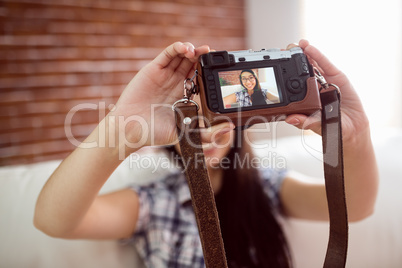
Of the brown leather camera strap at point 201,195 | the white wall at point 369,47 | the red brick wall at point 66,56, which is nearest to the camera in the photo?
the brown leather camera strap at point 201,195

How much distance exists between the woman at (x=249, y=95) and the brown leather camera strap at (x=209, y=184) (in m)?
0.06

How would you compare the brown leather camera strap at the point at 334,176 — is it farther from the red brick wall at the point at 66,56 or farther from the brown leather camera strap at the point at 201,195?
the red brick wall at the point at 66,56

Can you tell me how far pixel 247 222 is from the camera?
91 cm

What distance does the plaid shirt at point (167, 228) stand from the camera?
2.67ft

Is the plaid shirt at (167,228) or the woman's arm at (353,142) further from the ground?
the woman's arm at (353,142)

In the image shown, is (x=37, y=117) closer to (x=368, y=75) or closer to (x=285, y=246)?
(x=285, y=246)

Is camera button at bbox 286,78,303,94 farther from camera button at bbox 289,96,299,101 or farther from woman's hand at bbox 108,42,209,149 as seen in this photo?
woman's hand at bbox 108,42,209,149

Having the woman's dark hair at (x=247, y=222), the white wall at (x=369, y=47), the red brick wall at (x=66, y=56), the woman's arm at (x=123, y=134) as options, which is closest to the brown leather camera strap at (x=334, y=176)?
the woman's arm at (x=123, y=134)

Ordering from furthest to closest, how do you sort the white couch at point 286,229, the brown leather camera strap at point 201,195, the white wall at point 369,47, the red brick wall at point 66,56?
1. the red brick wall at point 66,56
2. the white wall at point 369,47
3. the white couch at point 286,229
4. the brown leather camera strap at point 201,195

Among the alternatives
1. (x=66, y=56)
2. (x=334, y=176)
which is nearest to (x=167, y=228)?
(x=334, y=176)

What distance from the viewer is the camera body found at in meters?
0.49

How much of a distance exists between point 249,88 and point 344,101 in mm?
214

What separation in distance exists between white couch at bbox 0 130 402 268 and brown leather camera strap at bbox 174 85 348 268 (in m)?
0.19

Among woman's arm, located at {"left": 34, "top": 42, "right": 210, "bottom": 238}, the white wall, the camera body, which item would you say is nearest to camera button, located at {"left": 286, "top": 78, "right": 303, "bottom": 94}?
the camera body
